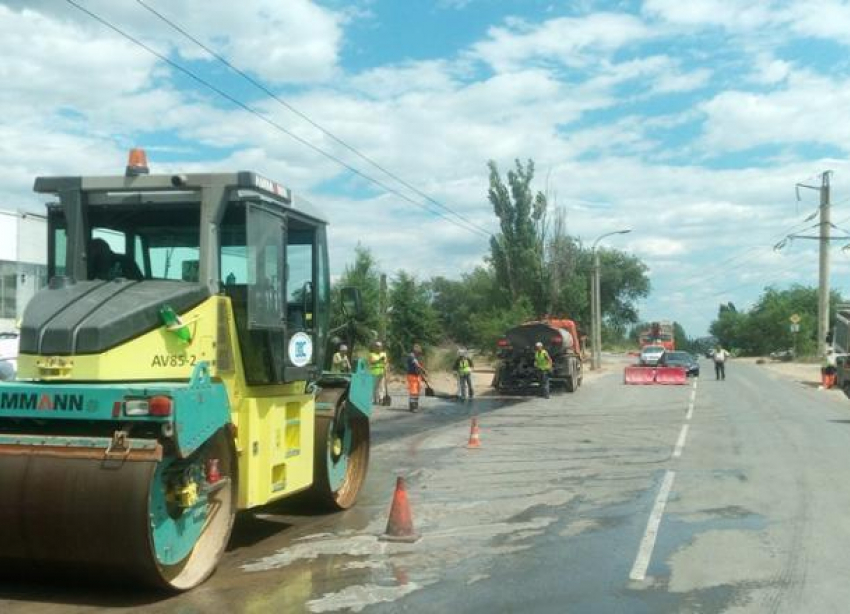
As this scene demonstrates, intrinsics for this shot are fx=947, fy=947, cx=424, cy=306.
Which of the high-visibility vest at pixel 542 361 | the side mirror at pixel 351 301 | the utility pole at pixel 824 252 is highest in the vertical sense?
the utility pole at pixel 824 252

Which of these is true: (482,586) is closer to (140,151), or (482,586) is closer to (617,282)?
(140,151)

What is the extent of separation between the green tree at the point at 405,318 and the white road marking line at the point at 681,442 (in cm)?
1753

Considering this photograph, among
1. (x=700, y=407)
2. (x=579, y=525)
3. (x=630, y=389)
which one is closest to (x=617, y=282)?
(x=630, y=389)

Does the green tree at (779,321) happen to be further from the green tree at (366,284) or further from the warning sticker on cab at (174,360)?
the warning sticker on cab at (174,360)

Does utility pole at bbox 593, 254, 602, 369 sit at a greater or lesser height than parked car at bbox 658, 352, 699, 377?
greater

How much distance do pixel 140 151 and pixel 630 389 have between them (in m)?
29.4

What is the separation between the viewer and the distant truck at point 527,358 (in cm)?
3155

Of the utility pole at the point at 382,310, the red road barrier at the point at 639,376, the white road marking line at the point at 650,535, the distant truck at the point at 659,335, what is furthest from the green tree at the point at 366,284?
the distant truck at the point at 659,335

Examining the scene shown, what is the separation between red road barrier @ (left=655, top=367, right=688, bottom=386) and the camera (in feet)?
128

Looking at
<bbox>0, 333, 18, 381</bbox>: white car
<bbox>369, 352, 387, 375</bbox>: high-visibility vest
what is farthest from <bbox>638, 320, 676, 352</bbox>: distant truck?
<bbox>0, 333, 18, 381</bbox>: white car

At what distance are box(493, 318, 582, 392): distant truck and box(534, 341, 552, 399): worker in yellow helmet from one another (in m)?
0.36

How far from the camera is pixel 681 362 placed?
49.8 metres

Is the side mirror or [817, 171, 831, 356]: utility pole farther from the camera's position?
[817, 171, 831, 356]: utility pole

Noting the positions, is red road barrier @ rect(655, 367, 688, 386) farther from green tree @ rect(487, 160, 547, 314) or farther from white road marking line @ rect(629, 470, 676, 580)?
white road marking line @ rect(629, 470, 676, 580)
